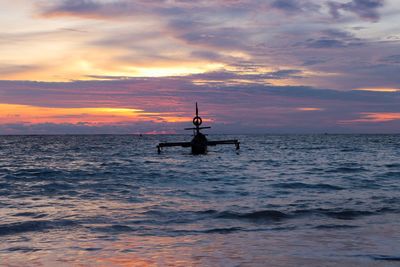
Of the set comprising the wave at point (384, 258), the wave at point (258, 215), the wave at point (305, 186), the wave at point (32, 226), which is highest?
the wave at point (384, 258)

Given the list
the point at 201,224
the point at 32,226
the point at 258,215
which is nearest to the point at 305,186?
the point at 258,215

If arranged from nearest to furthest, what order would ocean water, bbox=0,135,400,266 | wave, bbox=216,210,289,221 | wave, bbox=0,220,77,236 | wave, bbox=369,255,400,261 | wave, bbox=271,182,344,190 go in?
1. wave, bbox=369,255,400,261
2. ocean water, bbox=0,135,400,266
3. wave, bbox=0,220,77,236
4. wave, bbox=216,210,289,221
5. wave, bbox=271,182,344,190

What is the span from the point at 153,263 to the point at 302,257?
3.18 m

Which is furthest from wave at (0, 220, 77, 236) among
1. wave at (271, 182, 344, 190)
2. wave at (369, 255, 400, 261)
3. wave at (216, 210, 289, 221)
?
wave at (271, 182, 344, 190)

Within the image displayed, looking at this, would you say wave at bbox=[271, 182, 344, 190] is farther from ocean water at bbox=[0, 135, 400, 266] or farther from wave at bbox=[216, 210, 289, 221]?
wave at bbox=[216, 210, 289, 221]

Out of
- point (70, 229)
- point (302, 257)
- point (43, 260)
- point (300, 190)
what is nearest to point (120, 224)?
point (70, 229)

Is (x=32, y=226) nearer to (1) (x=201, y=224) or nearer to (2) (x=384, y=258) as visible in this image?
(1) (x=201, y=224)

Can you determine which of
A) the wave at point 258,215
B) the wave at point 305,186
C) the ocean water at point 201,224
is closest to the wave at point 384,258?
the ocean water at point 201,224

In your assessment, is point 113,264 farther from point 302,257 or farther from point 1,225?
point 1,225

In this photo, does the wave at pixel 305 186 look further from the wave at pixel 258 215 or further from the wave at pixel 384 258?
the wave at pixel 384 258

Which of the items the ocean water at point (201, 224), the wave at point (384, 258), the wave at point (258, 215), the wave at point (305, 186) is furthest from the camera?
the wave at point (305, 186)

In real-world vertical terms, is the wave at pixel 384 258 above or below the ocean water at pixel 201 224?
above

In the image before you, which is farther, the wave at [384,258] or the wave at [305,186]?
the wave at [305,186]

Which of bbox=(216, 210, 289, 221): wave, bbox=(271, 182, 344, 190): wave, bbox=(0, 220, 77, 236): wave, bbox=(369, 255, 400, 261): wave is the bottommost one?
bbox=(271, 182, 344, 190): wave
